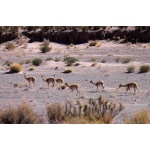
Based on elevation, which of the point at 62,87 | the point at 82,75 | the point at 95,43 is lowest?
the point at 82,75

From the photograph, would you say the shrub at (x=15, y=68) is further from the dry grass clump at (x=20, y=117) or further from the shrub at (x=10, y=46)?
the dry grass clump at (x=20, y=117)

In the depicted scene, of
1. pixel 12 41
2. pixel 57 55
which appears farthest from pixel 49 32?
pixel 57 55

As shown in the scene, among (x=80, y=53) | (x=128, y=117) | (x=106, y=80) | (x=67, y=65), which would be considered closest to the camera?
(x=128, y=117)

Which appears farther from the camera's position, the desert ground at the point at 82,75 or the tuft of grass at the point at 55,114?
the desert ground at the point at 82,75

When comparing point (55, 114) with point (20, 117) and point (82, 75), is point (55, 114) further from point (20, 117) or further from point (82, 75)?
point (82, 75)

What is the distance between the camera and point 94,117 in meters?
12.2

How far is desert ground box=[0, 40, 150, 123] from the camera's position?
53.9 ft

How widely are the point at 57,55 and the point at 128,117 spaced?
60.4 ft

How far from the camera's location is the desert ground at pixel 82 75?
16.4 m

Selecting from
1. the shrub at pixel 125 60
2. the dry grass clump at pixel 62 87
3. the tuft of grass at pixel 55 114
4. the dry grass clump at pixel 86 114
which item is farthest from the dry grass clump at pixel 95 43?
the tuft of grass at pixel 55 114

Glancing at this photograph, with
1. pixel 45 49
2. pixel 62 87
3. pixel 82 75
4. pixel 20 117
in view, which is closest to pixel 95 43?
pixel 45 49

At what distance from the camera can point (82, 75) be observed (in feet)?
74.1
